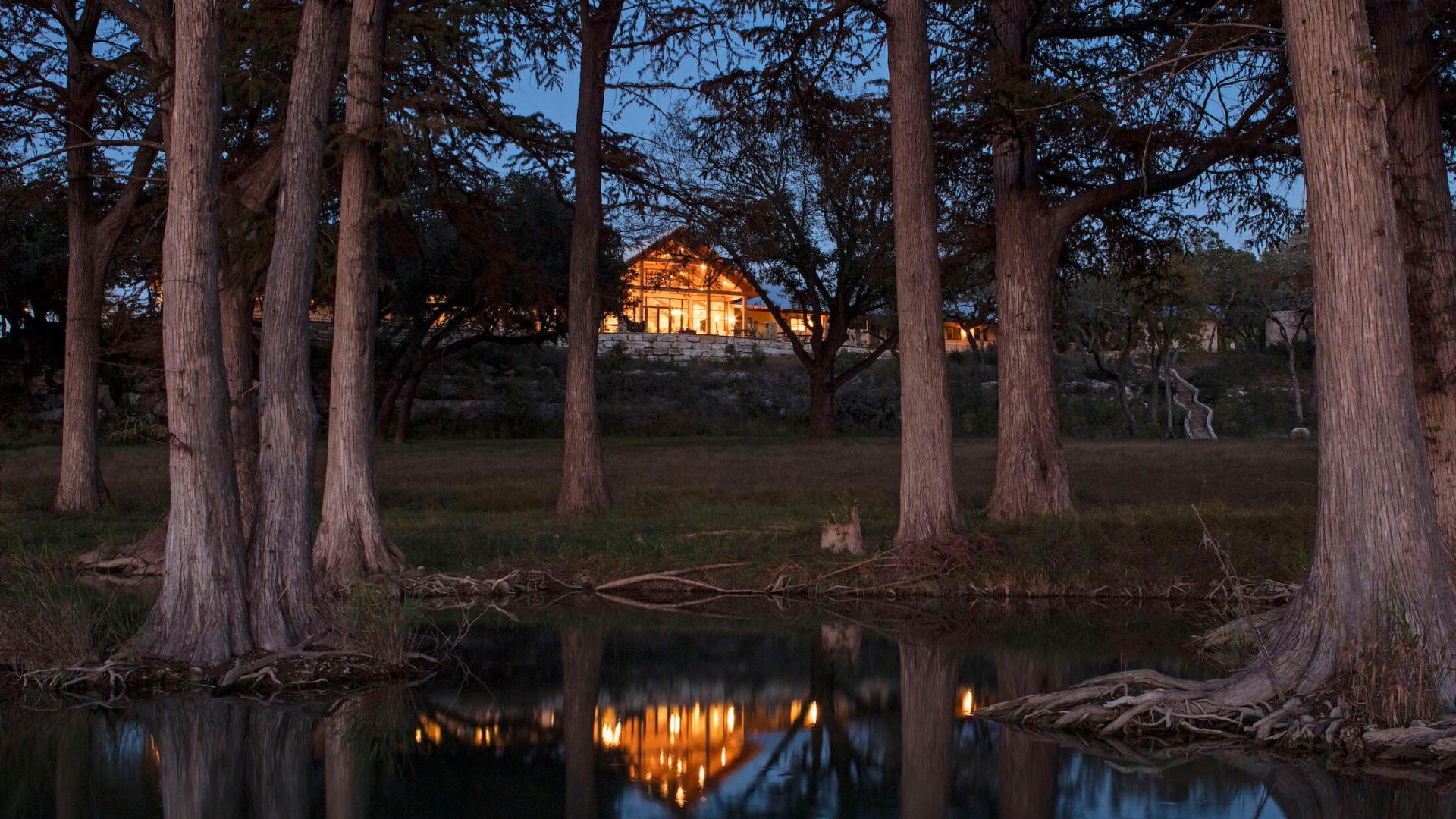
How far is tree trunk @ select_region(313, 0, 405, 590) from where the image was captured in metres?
14.5

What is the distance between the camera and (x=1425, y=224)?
43.7ft

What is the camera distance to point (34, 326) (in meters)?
40.4

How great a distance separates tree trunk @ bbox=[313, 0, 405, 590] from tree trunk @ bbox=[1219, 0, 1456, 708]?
9752 mm

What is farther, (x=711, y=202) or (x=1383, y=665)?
(x=711, y=202)

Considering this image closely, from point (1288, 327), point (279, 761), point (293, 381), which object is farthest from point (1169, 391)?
point (279, 761)

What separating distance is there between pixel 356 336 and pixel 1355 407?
1056cm

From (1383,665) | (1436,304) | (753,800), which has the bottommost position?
(753,800)

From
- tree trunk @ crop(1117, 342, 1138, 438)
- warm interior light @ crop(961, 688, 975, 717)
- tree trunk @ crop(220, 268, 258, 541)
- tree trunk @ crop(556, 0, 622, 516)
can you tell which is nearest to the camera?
warm interior light @ crop(961, 688, 975, 717)

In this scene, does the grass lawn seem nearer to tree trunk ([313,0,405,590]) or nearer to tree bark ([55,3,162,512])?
tree bark ([55,3,162,512])

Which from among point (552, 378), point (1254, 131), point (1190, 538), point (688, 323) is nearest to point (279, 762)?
point (1190, 538)

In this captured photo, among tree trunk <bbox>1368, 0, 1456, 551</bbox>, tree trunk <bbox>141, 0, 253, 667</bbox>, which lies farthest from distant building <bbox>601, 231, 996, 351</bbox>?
tree trunk <bbox>141, 0, 253, 667</bbox>

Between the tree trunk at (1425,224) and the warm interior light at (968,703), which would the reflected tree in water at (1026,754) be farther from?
the tree trunk at (1425,224)

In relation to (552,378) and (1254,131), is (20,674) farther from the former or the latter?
(552,378)

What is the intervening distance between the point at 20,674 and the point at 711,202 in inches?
551
